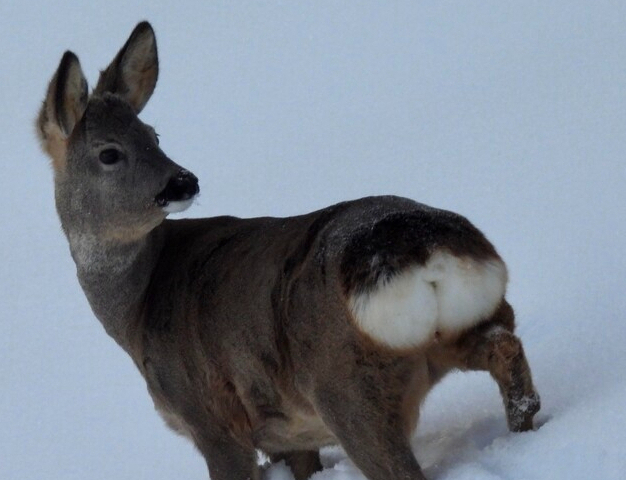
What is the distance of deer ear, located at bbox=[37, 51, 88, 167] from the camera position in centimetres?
605

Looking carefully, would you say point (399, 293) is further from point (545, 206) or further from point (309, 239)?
point (545, 206)

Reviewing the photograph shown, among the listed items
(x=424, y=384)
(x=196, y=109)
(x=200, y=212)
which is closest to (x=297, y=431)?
(x=424, y=384)

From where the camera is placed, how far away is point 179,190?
586 centimetres

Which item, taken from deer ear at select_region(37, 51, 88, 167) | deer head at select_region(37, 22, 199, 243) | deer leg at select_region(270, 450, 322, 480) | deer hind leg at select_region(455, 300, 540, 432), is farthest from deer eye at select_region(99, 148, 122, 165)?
deer hind leg at select_region(455, 300, 540, 432)

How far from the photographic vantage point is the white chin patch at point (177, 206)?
584 centimetres

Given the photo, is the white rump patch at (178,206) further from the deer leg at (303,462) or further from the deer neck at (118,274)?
the deer leg at (303,462)

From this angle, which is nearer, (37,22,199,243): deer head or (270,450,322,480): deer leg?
(37,22,199,243): deer head

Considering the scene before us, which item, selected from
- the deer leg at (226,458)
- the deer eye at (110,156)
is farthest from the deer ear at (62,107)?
the deer leg at (226,458)

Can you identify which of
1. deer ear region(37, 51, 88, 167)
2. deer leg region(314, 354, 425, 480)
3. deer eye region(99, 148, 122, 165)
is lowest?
deer leg region(314, 354, 425, 480)

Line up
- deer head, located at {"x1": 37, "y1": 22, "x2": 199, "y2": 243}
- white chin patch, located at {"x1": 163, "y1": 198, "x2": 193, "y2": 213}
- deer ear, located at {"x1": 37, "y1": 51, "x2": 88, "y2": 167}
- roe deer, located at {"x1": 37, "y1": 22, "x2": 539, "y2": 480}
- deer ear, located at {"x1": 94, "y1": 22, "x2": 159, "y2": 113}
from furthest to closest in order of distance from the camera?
deer ear, located at {"x1": 94, "y1": 22, "x2": 159, "y2": 113} < deer ear, located at {"x1": 37, "y1": 51, "x2": 88, "y2": 167} < deer head, located at {"x1": 37, "y1": 22, "x2": 199, "y2": 243} < white chin patch, located at {"x1": 163, "y1": 198, "x2": 193, "y2": 213} < roe deer, located at {"x1": 37, "y1": 22, "x2": 539, "y2": 480}

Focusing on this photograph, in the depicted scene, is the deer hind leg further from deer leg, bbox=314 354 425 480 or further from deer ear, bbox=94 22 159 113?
deer ear, bbox=94 22 159 113

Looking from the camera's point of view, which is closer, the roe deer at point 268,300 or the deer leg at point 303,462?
the roe deer at point 268,300

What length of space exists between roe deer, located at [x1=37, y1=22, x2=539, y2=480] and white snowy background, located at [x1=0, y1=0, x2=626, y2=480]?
0.35 m

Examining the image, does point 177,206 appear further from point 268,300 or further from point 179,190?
point 268,300
